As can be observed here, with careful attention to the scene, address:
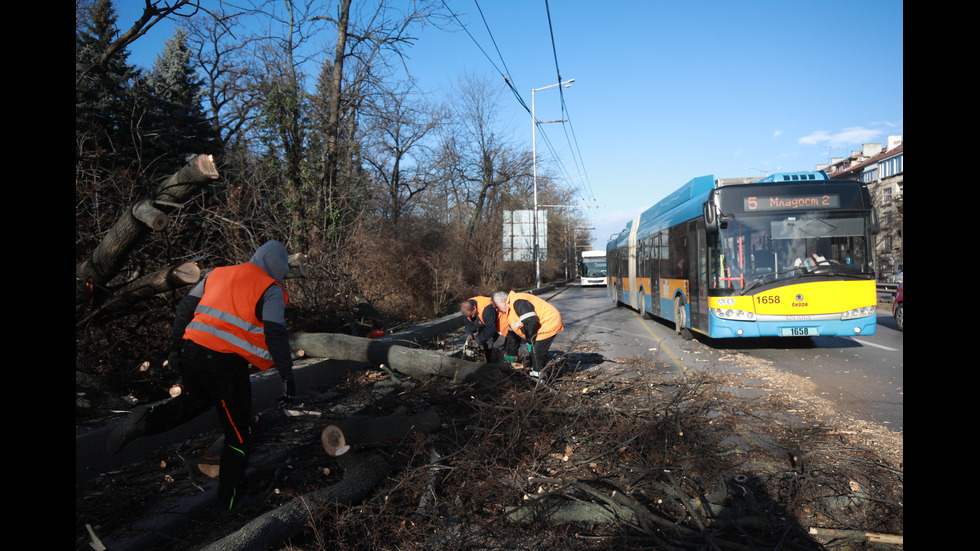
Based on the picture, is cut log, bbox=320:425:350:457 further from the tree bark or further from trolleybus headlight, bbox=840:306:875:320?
trolleybus headlight, bbox=840:306:875:320

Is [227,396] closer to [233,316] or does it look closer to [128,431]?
[233,316]

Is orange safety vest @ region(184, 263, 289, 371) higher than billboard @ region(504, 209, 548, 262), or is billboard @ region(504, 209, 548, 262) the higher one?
billboard @ region(504, 209, 548, 262)

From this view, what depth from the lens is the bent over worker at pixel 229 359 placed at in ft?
12.5

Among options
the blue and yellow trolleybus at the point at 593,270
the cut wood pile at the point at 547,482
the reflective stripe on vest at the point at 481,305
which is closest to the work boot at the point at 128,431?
the cut wood pile at the point at 547,482

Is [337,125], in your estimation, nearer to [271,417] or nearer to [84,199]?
[84,199]

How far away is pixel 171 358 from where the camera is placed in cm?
435

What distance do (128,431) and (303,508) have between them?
1822 mm

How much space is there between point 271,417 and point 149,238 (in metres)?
3.92

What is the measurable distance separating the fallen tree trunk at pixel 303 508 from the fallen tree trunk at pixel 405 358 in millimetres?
2234

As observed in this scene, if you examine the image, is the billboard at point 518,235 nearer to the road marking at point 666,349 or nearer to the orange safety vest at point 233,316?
the road marking at point 666,349

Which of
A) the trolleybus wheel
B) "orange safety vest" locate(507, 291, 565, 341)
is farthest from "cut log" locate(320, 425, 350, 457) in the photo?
the trolleybus wheel

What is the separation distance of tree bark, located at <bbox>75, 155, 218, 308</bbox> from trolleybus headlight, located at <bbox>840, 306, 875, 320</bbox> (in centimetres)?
974

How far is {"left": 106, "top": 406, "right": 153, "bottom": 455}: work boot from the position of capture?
164 inches
